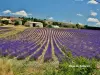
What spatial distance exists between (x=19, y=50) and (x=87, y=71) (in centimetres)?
1272

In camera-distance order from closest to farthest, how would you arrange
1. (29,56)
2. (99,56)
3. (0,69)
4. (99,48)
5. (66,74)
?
(0,69) < (66,74) < (29,56) < (99,56) < (99,48)

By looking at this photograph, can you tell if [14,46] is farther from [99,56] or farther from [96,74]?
[96,74]

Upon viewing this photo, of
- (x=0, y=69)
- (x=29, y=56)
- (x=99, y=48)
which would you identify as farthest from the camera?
(x=99, y=48)

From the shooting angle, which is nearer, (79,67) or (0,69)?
(0,69)

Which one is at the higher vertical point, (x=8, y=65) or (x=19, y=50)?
(x=8, y=65)

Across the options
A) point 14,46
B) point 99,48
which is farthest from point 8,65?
point 99,48

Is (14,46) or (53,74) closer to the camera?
(53,74)

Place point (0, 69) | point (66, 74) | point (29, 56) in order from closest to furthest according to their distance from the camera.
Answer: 1. point (0, 69)
2. point (66, 74)
3. point (29, 56)

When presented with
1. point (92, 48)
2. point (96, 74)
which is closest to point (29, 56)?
point (92, 48)

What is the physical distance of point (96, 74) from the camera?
9039 mm

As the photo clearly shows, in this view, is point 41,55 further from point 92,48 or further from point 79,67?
point 79,67

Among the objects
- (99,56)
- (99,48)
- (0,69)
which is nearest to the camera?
(0,69)

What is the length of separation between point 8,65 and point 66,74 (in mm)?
1836

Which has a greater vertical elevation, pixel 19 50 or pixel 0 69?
pixel 0 69
